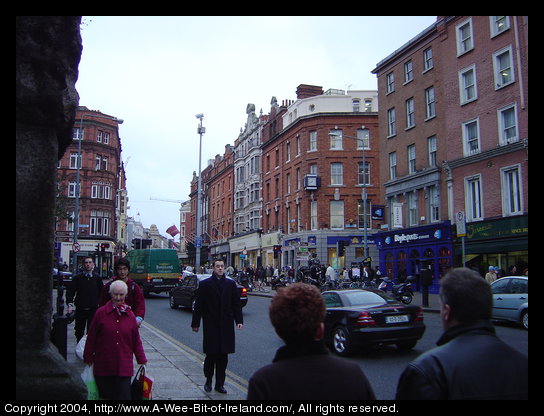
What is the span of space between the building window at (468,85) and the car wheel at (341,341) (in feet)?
63.8

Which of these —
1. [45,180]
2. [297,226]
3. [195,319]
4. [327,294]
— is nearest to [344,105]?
[297,226]

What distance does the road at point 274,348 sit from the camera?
790 cm

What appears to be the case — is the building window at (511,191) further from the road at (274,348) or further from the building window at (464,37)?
the road at (274,348)

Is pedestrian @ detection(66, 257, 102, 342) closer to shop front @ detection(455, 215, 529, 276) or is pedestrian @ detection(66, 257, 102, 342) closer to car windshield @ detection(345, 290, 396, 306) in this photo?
car windshield @ detection(345, 290, 396, 306)

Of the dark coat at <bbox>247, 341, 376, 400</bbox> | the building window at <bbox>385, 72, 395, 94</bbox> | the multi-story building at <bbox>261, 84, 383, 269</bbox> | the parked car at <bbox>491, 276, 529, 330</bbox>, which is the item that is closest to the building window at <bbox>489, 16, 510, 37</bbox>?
the building window at <bbox>385, 72, 395, 94</bbox>

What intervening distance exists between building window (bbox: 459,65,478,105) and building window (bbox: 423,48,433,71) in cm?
346

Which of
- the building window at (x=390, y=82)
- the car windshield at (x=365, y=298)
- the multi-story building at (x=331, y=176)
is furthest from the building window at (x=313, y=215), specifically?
the car windshield at (x=365, y=298)

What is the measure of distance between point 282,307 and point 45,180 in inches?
86.8

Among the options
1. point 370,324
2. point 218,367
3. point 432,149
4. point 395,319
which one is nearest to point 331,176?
point 432,149

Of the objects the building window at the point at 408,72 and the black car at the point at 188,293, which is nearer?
the black car at the point at 188,293

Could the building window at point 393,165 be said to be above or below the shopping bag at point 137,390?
above

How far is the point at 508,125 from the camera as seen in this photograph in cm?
2311

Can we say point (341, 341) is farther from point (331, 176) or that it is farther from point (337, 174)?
point (337, 174)
